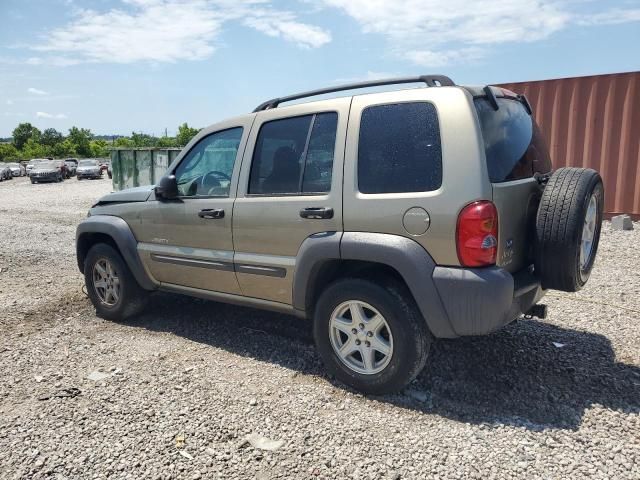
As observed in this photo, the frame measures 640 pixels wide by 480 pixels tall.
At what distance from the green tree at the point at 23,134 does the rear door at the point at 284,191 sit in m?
100

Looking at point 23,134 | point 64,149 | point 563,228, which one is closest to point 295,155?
point 563,228

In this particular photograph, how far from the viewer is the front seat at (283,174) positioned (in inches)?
143

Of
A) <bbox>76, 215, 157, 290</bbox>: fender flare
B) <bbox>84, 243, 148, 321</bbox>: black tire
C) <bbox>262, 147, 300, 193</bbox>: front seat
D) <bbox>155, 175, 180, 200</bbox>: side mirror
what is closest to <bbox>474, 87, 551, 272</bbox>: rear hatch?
<bbox>262, 147, 300, 193</bbox>: front seat

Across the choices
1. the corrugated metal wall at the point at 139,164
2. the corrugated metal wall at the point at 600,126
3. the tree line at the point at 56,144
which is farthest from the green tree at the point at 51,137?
the corrugated metal wall at the point at 600,126

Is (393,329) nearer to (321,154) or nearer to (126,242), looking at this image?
(321,154)

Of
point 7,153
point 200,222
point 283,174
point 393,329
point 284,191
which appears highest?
point 7,153

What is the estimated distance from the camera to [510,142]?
321 centimetres

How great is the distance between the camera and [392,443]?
2834mm

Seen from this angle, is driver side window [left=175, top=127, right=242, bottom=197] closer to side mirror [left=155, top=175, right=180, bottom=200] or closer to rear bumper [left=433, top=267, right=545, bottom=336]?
side mirror [left=155, top=175, right=180, bottom=200]

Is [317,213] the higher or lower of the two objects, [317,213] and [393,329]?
the higher

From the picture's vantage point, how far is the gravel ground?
8.80 feet

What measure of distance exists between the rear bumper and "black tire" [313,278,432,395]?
0.25 metres

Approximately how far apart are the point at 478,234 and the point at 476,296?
0.34 m

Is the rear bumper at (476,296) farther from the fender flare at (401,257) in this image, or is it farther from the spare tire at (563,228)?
the spare tire at (563,228)
